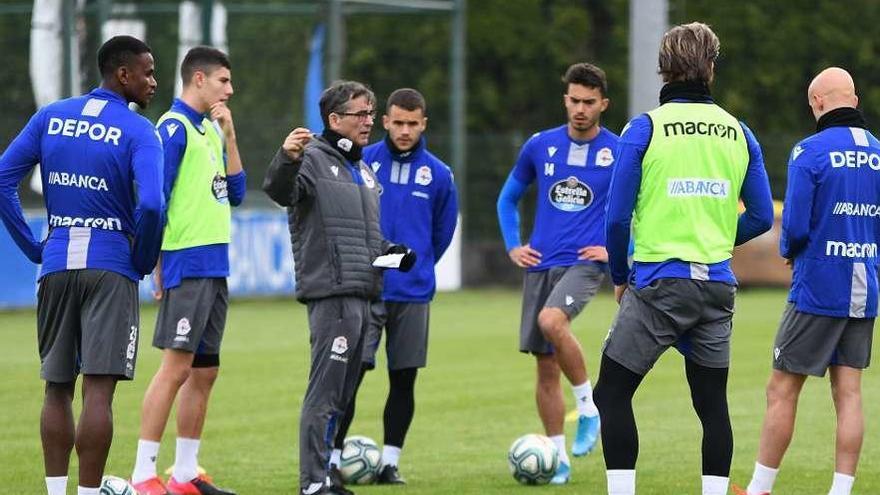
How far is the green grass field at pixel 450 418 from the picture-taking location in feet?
32.4

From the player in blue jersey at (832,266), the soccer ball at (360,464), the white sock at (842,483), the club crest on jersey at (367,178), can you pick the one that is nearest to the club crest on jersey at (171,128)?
the club crest on jersey at (367,178)

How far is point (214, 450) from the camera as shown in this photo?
11141mm

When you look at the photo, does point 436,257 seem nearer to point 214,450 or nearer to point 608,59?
point 214,450

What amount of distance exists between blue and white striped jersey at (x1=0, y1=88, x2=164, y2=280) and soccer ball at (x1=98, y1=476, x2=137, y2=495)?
1242mm

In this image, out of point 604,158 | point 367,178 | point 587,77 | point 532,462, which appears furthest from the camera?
point 604,158

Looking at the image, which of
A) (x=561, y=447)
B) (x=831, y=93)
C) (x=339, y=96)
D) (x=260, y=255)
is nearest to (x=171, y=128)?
(x=339, y=96)

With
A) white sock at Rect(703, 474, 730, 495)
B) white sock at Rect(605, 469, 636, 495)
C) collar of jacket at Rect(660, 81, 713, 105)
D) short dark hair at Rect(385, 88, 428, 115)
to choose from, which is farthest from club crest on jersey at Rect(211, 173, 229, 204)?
white sock at Rect(703, 474, 730, 495)

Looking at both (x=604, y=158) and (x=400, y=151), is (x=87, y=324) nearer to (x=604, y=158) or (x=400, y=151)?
(x=400, y=151)

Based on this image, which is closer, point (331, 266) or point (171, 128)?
point (331, 266)

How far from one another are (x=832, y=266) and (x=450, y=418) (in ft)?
16.7

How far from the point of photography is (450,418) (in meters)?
12.9

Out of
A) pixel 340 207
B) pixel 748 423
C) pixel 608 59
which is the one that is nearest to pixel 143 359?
pixel 748 423

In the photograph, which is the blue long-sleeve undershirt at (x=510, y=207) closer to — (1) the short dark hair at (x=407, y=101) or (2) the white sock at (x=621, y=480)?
(1) the short dark hair at (x=407, y=101)

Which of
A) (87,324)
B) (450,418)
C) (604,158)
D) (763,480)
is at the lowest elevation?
(450,418)
